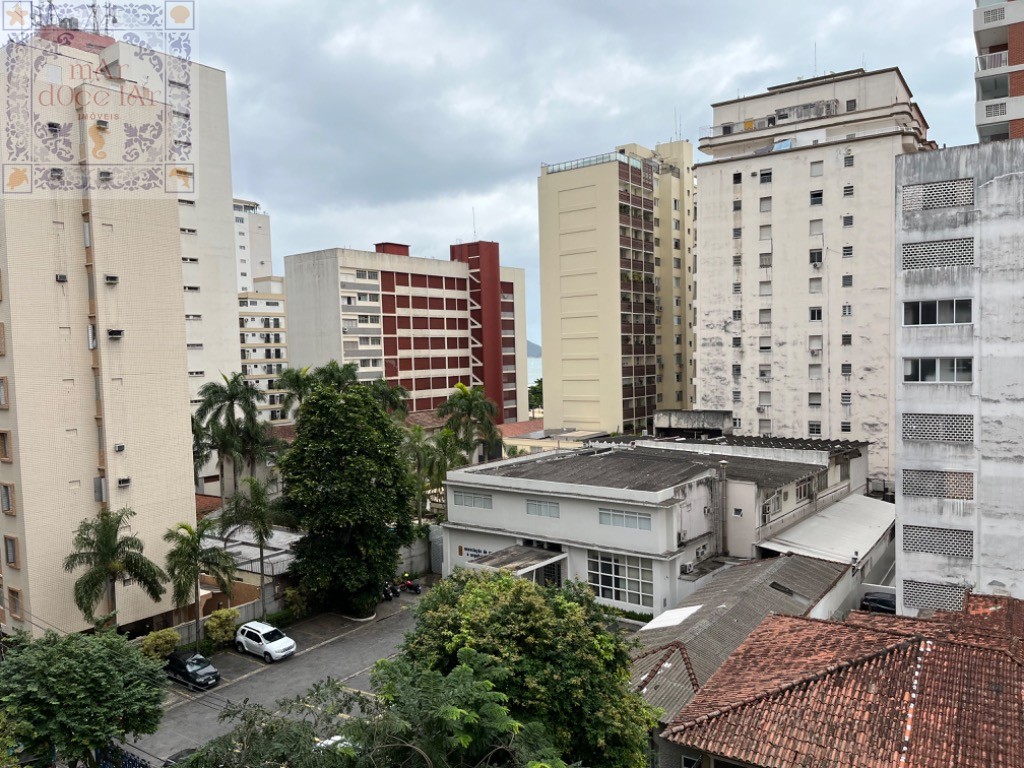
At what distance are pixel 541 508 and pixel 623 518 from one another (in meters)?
4.08

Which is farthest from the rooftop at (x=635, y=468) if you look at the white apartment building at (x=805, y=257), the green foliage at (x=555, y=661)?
the white apartment building at (x=805, y=257)

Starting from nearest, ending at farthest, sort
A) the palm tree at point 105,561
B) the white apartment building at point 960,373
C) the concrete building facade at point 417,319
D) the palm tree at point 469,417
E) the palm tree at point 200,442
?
the white apartment building at point 960,373, the palm tree at point 105,561, the palm tree at point 200,442, the palm tree at point 469,417, the concrete building facade at point 417,319

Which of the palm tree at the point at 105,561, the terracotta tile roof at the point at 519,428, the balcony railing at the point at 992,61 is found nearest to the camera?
the palm tree at the point at 105,561

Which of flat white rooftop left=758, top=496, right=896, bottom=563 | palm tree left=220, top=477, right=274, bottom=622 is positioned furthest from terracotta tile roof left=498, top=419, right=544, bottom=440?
palm tree left=220, top=477, right=274, bottom=622

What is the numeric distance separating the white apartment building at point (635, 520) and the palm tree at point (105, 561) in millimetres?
12595

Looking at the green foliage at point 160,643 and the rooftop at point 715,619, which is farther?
the green foliage at point 160,643

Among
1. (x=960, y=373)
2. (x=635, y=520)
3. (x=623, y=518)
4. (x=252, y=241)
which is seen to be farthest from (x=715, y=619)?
(x=252, y=241)

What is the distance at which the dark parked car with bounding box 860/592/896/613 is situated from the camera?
30469mm

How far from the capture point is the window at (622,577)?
29.6 metres

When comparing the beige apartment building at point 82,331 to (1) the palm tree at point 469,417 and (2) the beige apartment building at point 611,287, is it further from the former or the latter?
(2) the beige apartment building at point 611,287

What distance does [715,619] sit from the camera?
21953 mm

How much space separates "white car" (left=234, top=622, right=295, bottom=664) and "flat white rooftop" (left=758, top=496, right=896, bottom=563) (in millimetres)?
20165

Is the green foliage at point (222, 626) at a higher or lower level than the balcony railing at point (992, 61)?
lower

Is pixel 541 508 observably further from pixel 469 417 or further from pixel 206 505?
pixel 206 505
